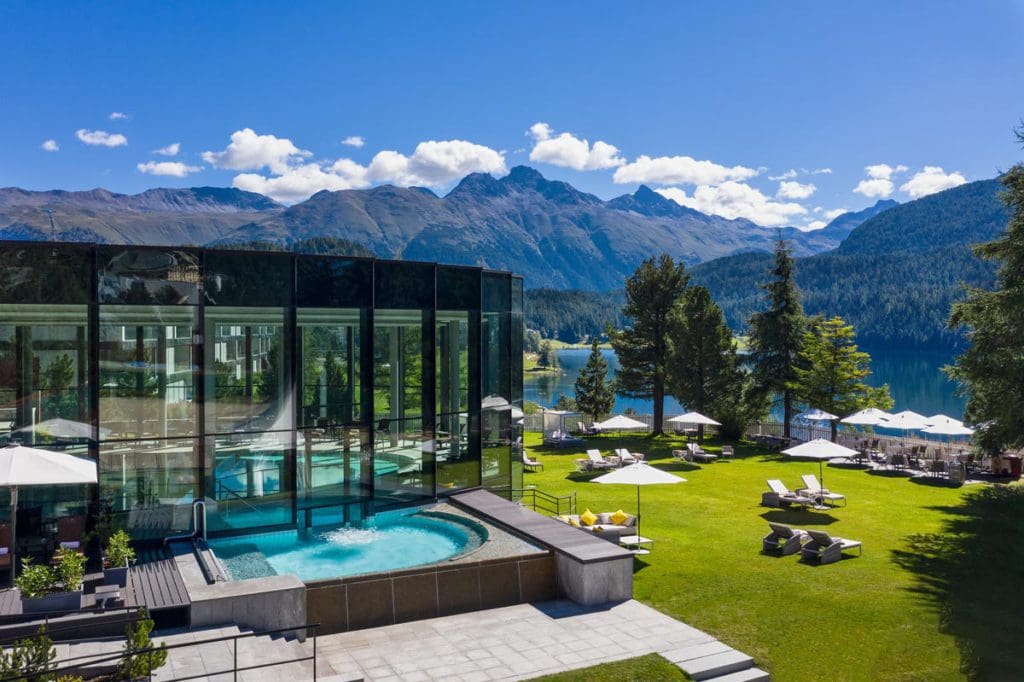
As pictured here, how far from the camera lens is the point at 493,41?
37875 millimetres

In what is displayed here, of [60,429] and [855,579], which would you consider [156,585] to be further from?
[855,579]

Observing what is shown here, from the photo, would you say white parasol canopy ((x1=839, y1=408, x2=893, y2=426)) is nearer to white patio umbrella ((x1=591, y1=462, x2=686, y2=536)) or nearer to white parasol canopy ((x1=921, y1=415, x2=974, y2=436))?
white parasol canopy ((x1=921, y1=415, x2=974, y2=436))

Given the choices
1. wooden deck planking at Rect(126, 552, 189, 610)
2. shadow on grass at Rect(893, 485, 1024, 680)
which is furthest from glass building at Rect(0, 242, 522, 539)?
shadow on grass at Rect(893, 485, 1024, 680)

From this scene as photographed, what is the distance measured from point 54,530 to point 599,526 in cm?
998

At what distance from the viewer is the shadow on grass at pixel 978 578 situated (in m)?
9.73

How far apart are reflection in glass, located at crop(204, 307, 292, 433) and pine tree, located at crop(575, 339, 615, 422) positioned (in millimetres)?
26425

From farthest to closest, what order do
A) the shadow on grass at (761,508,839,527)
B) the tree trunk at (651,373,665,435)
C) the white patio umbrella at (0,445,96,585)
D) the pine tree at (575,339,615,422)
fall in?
the pine tree at (575,339,615,422)
the tree trunk at (651,373,665,435)
the shadow on grass at (761,508,839,527)
the white patio umbrella at (0,445,96,585)

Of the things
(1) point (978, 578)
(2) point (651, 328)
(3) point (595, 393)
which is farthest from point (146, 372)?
(3) point (595, 393)

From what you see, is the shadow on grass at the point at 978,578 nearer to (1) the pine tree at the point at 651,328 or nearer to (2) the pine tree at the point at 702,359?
(2) the pine tree at the point at 702,359

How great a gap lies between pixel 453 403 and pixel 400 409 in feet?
5.33

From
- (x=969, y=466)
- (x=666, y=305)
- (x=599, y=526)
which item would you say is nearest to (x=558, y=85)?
(x=666, y=305)

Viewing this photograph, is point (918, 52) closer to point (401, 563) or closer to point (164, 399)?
point (401, 563)

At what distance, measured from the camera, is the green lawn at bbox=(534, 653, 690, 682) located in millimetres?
8656

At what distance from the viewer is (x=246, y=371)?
13953 millimetres
